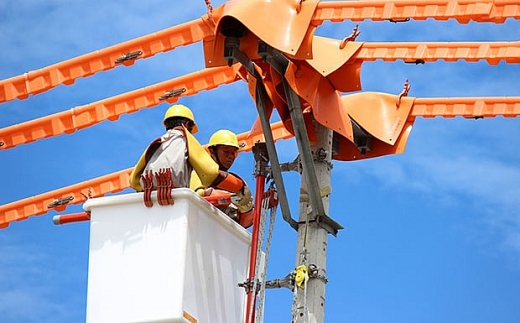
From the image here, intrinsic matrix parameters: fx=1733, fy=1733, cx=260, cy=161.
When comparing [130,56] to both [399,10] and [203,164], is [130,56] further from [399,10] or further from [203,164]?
[399,10]

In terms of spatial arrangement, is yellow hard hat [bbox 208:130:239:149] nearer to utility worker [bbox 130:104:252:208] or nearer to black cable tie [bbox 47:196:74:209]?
utility worker [bbox 130:104:252:208]

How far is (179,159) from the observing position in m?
17.9

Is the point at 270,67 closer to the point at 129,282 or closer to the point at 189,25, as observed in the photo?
the point at 189,25

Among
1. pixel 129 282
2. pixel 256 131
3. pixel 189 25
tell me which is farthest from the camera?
pixel 256 131

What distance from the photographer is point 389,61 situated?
19234 mm

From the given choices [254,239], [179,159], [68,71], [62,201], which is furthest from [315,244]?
[62,201]

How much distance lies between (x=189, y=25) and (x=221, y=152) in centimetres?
155

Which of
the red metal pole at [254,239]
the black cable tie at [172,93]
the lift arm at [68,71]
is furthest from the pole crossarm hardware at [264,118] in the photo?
the black cable tie at [172,93]

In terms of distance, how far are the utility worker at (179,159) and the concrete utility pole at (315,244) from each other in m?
1.02

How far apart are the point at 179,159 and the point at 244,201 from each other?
1.22 m

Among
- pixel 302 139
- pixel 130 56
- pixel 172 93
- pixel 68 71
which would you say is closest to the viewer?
pixel 302 139

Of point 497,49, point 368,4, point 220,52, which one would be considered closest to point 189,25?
point 220,52

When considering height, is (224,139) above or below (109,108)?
below

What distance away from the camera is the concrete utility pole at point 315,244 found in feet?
59.9
